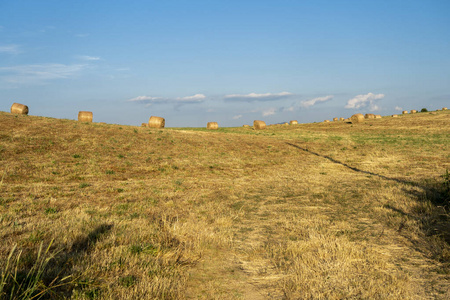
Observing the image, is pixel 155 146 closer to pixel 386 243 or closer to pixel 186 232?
pixel 186 232

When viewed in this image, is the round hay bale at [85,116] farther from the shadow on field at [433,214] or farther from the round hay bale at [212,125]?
the shadow on field at [433,214]

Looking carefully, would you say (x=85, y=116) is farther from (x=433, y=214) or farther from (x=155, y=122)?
(x=433, y=214)

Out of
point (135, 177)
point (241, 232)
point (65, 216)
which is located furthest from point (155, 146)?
point (241, 232)

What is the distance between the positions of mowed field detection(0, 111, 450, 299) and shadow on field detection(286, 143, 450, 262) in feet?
0.15

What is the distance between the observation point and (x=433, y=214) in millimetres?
10383

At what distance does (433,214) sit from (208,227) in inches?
307

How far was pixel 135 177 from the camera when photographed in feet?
60.8

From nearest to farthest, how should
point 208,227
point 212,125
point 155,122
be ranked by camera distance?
point 208,227 < point 155,122 < point 212,125

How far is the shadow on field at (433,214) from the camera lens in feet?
25.0

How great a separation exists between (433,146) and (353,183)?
21.8 m

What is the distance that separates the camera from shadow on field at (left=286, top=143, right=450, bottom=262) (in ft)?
25.0

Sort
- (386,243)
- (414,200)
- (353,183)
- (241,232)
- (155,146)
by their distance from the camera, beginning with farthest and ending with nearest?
(155,146)
(353,183)
(414,200)
(241,232)
(386,243)

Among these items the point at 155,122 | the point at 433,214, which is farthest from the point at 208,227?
the point at 155,122

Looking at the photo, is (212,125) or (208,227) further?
(212,125)
